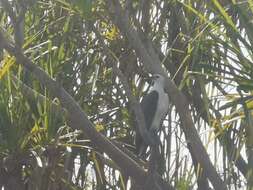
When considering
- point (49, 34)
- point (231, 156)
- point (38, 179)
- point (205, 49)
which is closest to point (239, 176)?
point (231, 156)

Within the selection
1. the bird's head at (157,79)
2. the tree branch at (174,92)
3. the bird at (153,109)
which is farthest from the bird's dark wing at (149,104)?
the tree branch at (174,92)

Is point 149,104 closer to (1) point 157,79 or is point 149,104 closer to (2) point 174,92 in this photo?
(1) point 157,79

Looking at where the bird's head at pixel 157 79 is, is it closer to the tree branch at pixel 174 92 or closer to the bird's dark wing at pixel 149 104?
the tree branch at pixel 174 92

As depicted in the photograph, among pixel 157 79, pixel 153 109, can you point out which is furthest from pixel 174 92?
pixel 153 109

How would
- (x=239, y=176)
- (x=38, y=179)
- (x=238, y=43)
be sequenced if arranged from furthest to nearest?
(x=239, y=176) → (x=38, y=179) → (x=238, y=43)

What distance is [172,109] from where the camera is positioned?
4.18 metres

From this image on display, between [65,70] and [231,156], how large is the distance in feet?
3.76

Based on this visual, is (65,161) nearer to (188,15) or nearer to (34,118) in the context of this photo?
(34,118)

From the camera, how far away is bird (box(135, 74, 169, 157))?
12.2 ft

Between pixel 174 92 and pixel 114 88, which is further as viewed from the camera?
pixel 114 88

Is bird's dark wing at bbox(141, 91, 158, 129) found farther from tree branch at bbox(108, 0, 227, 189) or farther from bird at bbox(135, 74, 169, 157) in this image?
tree branch at bbox(108, 0, 227, 189)

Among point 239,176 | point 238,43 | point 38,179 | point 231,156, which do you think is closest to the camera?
point 238,43

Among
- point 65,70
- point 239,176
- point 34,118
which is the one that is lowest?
point 239,176

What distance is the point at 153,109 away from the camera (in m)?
4.19
